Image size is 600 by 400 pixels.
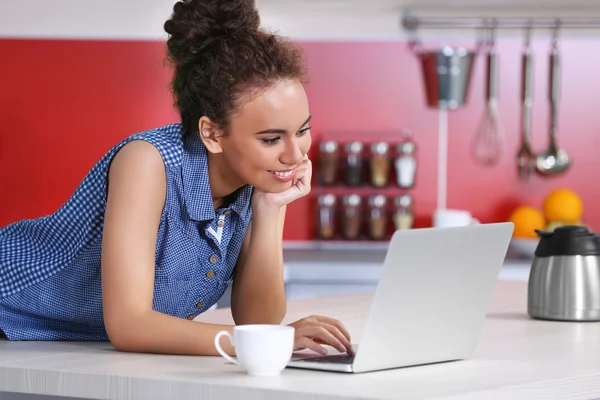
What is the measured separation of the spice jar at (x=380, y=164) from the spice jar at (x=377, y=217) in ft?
0.18

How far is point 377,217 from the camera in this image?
354 centimetres

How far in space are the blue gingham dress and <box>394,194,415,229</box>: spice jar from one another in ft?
6.93

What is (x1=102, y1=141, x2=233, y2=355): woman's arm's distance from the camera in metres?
1.23

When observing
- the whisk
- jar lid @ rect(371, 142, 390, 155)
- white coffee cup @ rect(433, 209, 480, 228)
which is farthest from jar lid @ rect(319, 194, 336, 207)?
the whisk

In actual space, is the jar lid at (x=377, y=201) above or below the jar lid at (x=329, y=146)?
below

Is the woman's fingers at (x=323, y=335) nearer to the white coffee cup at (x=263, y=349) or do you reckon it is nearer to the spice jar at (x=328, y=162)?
the white coffee cup at (x=263, y=349)

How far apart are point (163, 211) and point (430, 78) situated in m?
2.05

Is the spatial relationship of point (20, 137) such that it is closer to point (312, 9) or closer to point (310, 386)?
point (312, 9)

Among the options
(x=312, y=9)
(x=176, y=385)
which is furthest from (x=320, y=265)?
(x=176, y=385)

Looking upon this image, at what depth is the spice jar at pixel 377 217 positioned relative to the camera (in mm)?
3527

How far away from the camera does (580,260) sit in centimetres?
166

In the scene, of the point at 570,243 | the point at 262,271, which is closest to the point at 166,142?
the point at 262,271

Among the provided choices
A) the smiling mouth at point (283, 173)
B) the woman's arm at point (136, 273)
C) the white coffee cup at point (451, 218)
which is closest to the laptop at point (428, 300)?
the woman's arm at point (136, 273)

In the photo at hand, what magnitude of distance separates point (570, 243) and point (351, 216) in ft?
6.18
